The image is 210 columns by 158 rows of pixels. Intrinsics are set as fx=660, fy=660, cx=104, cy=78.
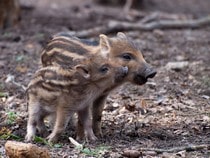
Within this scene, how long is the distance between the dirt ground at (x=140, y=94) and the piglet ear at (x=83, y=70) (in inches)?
22.6

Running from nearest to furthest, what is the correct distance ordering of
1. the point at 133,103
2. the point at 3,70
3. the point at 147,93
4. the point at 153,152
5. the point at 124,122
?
the point at 153,152 → the point at 124,122 → the point at 133,103 → the point at 147,93 → the point at 3,70

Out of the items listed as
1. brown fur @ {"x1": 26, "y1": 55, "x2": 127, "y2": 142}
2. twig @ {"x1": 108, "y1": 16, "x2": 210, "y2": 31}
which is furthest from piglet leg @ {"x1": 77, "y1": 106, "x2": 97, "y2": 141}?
twig @ {"x1": 108, "y1": 16, "x2": 210, "y2": 31}

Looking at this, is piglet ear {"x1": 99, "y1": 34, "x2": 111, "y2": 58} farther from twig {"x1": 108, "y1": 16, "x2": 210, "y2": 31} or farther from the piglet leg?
twig {"x1": 108, "y1": 16, "x2": 210, "y2": 31}

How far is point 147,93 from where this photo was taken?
737 centimetres

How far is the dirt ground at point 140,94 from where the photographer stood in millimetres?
5441

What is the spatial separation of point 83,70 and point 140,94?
6.58 feet

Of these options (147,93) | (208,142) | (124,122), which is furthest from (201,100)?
(208,142)

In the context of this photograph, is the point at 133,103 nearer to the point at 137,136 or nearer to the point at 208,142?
the point at 137,136

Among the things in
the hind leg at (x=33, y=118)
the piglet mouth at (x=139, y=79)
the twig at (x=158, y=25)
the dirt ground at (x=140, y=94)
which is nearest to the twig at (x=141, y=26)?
the twig at (x=158, y=25)

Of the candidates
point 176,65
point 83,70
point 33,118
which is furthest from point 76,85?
point 176,65

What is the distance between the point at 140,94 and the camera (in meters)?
7.34

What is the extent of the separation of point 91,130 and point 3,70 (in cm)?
304

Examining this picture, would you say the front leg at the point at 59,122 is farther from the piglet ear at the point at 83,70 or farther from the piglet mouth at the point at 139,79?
the piglet mouth at the point at 139,79

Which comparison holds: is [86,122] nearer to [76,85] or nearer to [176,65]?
[76,85]
